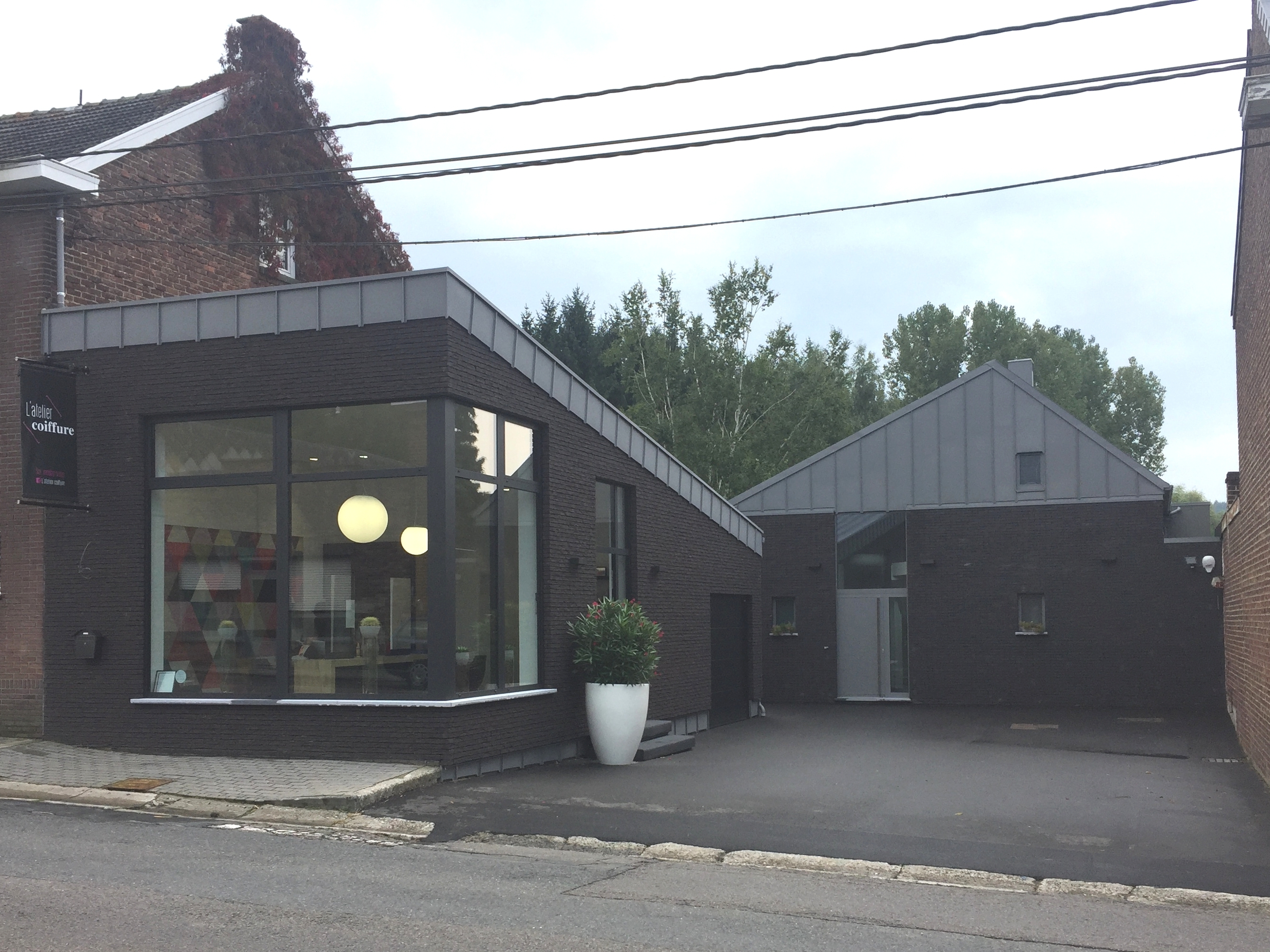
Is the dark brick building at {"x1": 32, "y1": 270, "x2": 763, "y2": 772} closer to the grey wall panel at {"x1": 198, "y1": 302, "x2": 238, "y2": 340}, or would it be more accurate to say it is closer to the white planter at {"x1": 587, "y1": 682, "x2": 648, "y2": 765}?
the grey wall panel at {"x1": 198, "y1": 302, "x2": 238, "y2": 340}

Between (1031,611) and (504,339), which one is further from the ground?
(504,339)

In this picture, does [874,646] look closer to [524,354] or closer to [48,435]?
[524,354]

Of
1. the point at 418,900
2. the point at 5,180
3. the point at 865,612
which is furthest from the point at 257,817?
the point at 865,612

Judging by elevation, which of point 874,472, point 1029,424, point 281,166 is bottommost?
point 874,472

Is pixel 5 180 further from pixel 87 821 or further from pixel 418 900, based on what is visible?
pixel 418 900

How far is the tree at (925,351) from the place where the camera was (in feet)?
183

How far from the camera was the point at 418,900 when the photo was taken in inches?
279

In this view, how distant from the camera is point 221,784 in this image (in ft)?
35.4

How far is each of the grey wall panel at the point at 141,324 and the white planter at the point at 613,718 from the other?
20.1 feet

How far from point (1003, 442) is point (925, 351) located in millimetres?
32455

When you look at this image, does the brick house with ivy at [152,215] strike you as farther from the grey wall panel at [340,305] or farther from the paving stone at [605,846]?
the paving stone at [605,846]

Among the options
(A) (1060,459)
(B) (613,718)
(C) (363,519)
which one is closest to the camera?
(C) (363,519)

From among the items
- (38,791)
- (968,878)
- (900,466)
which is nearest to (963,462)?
(900,466)

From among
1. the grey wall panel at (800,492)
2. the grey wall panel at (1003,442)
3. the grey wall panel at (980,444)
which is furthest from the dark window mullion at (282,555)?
the grey wall panel at (1003,442)
